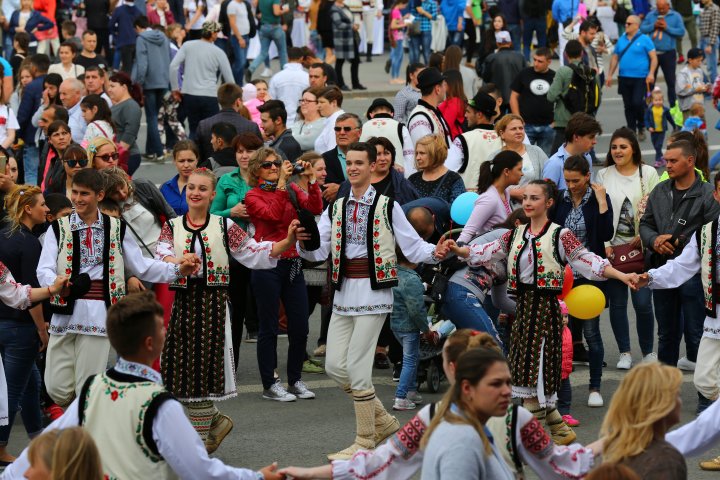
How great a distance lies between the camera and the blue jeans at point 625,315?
1005cm

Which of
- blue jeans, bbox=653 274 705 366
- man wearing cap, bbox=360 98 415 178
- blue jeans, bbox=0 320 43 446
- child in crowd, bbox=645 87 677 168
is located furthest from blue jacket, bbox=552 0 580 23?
blue jeans, bbox=0 320 43 446

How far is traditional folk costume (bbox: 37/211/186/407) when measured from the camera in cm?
785

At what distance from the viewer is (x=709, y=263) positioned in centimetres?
827

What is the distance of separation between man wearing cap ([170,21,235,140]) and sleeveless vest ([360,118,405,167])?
4752 millimetres

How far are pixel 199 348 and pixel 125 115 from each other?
5.36 m

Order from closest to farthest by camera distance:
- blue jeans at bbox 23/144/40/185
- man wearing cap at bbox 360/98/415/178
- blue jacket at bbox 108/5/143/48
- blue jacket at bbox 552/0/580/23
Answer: man wearing cap at bbox 360/98/415/178 < blue jeans at bbox 23/144/40/185 < blue jacket at bbox 108/5/143/48 < blue jacket at bbox 552/0/580/23

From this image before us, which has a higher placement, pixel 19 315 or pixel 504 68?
pixel 504 68

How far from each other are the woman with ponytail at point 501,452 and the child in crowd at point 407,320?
3.53 m

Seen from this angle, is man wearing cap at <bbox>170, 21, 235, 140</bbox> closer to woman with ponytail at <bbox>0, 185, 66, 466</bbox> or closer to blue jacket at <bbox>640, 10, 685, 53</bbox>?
blue jacket at <bbox>640, 10, 685, 53</bbox>

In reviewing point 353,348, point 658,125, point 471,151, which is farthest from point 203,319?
point 658,125

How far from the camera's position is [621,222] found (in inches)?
400

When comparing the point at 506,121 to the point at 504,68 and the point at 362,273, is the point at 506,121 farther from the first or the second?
the point at 504,68

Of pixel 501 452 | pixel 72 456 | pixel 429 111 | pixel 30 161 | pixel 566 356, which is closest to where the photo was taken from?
pixel 72 456

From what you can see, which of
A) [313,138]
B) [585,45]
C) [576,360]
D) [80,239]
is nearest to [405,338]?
[576,360]
